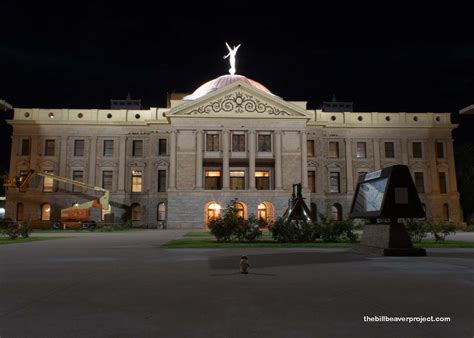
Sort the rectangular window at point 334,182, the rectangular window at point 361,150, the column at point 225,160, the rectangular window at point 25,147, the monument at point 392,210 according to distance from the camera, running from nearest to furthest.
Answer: the monument at point 392,210 < the column at point 225,160 < the rectangular window at point 25,147 < the rectangular window at point 334,182 < the rectangular window at point 361,150

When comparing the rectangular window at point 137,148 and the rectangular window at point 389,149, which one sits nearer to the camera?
the rectangular window at point 137,148

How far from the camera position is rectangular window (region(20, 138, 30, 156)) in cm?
5772

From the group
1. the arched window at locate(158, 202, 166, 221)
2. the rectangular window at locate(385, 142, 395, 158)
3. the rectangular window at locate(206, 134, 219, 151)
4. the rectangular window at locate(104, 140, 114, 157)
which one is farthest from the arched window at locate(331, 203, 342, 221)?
the rectangular window at locate(104, 140, 114, 157)

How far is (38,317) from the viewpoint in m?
5.84

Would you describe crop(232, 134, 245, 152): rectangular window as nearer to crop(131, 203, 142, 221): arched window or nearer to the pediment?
the pediment

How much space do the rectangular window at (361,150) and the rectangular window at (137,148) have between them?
31.8 m

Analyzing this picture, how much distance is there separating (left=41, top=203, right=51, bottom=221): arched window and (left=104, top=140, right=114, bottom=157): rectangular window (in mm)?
10578

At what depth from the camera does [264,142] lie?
54.2m

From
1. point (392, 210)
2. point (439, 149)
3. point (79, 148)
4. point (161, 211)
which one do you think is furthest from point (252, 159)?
point (392, 210)

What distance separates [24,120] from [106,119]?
11122 mm

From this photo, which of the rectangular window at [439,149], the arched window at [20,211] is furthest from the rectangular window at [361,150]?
the arched window at [20,211]

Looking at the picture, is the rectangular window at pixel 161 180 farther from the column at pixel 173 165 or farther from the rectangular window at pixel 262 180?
the rectangular window at pixel 262 180

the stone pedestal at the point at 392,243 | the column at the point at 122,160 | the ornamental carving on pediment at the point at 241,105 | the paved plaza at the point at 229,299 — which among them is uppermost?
the ornamental carving on pediment at the point at 241,105

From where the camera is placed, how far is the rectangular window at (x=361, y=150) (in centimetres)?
6079
